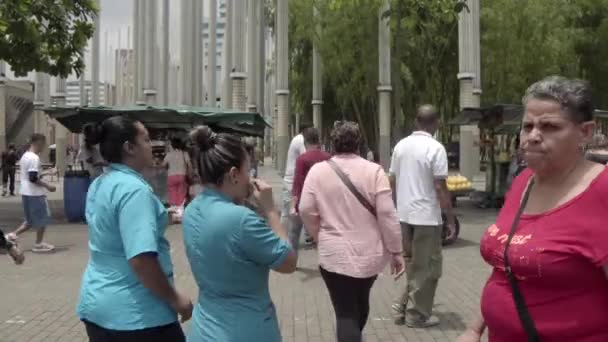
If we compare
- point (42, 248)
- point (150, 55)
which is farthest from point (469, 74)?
point (42, 248)

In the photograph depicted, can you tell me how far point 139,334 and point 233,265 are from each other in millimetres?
501

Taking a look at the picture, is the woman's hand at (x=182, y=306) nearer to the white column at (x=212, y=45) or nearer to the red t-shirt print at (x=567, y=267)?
the red t-shirt print at (x=567, y=267)

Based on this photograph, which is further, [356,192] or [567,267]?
[356,192]

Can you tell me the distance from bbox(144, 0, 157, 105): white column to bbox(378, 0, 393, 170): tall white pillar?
1243 cm

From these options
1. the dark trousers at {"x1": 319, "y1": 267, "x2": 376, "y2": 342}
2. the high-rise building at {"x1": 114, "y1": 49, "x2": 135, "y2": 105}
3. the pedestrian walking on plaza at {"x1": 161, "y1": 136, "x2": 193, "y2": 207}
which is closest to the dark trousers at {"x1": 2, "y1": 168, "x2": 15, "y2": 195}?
the pedestrian walking on plaza at {"x1": 161, "y1": 136, "x2": 193, "y2": 207}

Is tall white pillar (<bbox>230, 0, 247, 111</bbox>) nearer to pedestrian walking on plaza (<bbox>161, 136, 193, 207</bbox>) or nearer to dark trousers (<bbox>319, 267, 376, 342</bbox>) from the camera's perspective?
pedestrian walking on plaza (<bbox>161, 136, 193, 207</bbox>)

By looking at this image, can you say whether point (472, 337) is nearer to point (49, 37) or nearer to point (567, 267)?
point (567, 267)

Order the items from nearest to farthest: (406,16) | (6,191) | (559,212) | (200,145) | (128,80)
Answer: (559,212), (200,145), (406,16), (6,191), (128,80)

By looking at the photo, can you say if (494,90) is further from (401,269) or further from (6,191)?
(401,269)

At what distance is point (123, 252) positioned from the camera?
3.39m

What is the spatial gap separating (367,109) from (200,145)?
40.1 meters

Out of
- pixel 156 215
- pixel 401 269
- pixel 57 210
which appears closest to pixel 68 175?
pixel 57 210

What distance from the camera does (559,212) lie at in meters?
2.52

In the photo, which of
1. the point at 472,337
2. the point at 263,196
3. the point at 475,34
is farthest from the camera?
the point at 475,34
